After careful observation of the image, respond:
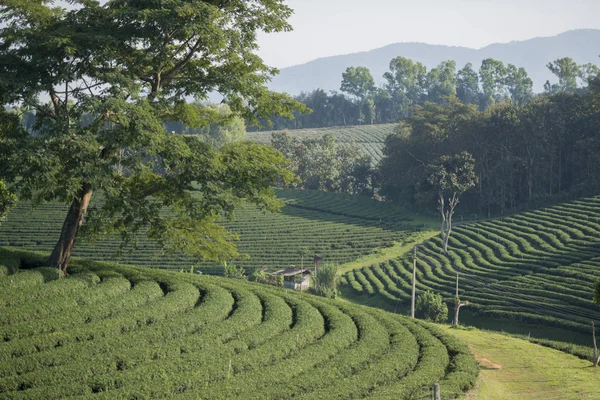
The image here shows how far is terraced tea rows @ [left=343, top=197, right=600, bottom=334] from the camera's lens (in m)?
42.1

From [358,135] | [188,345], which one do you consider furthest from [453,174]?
[188,345]

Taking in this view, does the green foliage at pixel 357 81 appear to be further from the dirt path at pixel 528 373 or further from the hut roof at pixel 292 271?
the dirt path at pixel 528 373

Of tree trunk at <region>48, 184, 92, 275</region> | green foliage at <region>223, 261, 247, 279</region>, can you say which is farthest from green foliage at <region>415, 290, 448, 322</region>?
tree trunk at <region>48, 184, 92, 275</region>

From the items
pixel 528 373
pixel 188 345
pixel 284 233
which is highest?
pixel 188 345

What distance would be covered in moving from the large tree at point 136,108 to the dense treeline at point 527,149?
56512 millimetres

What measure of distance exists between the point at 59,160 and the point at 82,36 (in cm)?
375

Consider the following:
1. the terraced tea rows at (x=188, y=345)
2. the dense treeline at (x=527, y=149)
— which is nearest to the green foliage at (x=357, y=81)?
the dense treeline at (x=527, y=149)

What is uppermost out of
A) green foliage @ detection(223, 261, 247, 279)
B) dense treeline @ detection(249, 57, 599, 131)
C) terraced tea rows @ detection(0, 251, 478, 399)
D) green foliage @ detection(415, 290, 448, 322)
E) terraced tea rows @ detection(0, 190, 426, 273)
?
dense treeline @ detection(249, 57, 599, 131)

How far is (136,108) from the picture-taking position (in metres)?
18.2

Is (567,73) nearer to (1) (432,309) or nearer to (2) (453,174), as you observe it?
(2) (453,174)

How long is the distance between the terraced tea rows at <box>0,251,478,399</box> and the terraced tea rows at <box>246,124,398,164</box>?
318 feet

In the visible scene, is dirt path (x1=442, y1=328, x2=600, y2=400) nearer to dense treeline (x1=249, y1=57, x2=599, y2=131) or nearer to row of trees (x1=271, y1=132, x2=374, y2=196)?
row of trees (x1=271, y1=132, x2=374, y2=196)

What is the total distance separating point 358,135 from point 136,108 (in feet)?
377

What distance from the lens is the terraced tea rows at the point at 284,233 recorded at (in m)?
57.7
